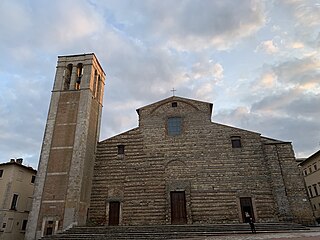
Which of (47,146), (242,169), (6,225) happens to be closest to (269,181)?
(242,169)

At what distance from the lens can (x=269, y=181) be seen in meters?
18.7

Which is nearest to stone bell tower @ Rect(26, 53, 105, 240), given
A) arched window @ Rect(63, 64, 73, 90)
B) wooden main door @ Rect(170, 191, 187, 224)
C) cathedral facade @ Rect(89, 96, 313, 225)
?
arched window @ Rect(63, 64, 73, 90)

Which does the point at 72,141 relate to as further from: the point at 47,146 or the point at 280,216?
the point at 280,216

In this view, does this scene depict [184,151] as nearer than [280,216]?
No

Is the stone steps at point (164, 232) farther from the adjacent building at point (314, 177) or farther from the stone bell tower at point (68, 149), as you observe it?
the adjacent building at point (314, 177)

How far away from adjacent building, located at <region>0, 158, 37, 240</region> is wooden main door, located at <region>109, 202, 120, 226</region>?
959cm

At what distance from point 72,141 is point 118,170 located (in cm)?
413

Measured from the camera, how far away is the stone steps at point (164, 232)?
47.5 ft

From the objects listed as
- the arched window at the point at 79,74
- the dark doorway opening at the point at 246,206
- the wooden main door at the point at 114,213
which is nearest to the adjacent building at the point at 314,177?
the dark doorway opening at the point at 246,206

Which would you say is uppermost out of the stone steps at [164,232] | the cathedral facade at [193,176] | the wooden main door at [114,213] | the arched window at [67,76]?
the arched window at [67,76]

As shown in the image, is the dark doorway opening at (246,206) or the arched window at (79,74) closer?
the dark doorway opening at (246,206)

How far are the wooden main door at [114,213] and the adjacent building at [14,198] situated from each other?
31.5 ft

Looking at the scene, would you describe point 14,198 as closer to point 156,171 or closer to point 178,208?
point 156,171

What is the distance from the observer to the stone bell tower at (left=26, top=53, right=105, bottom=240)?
1744 cm
